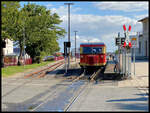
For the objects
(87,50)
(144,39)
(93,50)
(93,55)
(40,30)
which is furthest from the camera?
(144,39)

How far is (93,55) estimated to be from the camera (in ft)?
92.2

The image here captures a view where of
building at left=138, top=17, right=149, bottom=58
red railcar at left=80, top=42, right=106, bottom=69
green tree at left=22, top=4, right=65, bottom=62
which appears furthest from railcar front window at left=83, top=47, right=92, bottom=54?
building at left=138, top=17, right=149, bottom=58

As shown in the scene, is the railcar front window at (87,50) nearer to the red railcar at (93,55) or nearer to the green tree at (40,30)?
the red railcar at (93,55)

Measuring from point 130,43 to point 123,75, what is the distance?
2.44 metres

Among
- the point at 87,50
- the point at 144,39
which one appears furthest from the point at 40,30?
the point at 144,39

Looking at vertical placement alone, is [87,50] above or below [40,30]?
below

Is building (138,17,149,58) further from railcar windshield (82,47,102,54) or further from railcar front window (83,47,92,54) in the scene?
railcar front window (83,47,92,54)

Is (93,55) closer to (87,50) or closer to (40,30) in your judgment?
(87,50)

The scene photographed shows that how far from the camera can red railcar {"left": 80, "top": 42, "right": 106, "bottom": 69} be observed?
92.4ft

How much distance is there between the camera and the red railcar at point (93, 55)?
92.4 feet

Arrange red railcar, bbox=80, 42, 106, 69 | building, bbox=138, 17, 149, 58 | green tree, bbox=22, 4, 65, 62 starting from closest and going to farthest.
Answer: red railcar, bbox=80, 42, 106, 69
green tree, bbox=22, 4, 65, 62
building, bbox=138, 17, 149, 58

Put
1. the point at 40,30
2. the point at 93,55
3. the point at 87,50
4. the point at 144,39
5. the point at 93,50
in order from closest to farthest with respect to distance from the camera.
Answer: the point at 93,55
the point at 93,50
the point at 87,50
the point at 40,30
the point at 144,39

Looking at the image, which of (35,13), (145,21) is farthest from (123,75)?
(145,21)

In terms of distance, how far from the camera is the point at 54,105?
36.5 ft
